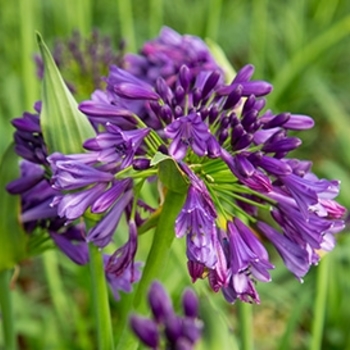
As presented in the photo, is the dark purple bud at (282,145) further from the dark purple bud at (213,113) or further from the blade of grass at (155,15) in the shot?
the blade of grass at (155,15)

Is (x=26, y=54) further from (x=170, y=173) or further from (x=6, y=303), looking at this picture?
(x=170, y=173)

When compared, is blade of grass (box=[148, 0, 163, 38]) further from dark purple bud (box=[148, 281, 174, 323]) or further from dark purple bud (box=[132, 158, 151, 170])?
dark purple bud (box=[148, 281, 174, 323])

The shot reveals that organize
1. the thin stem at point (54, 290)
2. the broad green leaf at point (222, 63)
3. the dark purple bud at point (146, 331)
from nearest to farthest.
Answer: the dark purple bud at point (146, 331) → the broad green leaf at point (222, 63) → the thin stem at point (54, 290)

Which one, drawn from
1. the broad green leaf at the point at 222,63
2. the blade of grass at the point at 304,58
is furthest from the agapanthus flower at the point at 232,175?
the blade of grass at the point at 304,58

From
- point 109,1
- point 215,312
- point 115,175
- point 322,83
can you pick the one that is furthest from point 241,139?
point 109,1

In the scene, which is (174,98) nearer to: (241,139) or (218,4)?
(241,139)

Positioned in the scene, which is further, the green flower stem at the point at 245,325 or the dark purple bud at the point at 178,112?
the green flower stem at the point at 245,325
